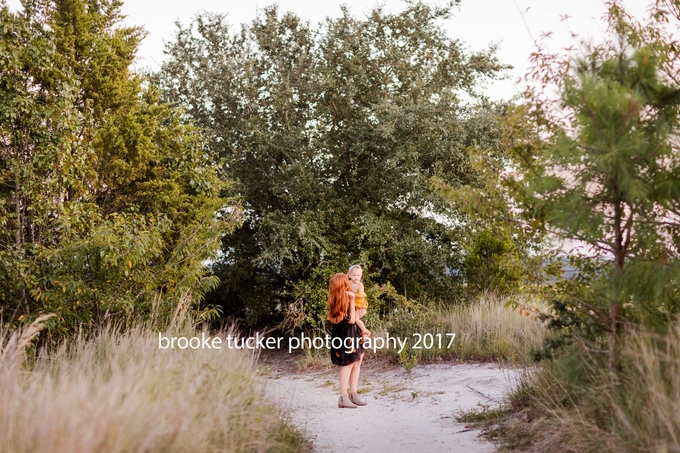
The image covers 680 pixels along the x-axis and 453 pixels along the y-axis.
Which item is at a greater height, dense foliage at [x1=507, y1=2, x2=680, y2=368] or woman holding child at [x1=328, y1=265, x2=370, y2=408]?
dense foliage at [x1=507, y1=2, x2=680, y2=368]

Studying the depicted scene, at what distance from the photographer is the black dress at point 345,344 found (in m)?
8.12

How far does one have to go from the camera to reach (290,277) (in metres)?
14.6

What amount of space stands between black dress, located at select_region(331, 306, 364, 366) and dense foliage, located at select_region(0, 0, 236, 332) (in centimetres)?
245

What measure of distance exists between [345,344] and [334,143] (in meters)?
7.36

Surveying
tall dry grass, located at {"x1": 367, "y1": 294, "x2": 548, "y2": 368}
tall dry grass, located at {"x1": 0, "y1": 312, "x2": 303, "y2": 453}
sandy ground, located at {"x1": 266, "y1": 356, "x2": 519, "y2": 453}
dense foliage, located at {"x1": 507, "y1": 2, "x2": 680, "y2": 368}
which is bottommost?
sandy ground, located at {"x1": 266, "y1": 356, "x2": 519, "y2": 453}

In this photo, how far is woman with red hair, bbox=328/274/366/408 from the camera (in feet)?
26.7

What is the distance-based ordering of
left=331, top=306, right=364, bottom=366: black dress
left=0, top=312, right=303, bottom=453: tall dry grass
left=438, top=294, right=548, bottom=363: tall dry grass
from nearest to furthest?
1. left=0, top=312, right=303, bottom=453: tall dry grass
2. left=331, top=306, right=364, bottom=366: black dress
3. left=438, top=294, right=548, bottom=363: tall dry grass

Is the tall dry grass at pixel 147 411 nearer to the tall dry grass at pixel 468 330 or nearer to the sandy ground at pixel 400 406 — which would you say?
the sandy ground at pixel 400 406

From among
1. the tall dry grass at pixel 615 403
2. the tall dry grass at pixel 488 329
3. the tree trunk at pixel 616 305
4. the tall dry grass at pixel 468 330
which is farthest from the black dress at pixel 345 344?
the tree trunk at pixel 616 305

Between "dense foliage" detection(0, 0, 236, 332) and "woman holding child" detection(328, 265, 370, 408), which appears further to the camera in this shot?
"dense foliage" detection(0, 0, 236, 332)

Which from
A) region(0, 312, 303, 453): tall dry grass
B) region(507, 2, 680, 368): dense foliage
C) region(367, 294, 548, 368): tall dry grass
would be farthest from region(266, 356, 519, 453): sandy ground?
region(507, 2, 680, 368): dense foliage

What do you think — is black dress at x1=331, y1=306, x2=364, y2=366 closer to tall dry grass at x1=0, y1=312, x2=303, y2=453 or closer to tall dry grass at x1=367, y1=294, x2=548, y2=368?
tall dry grass at x1=0, y1=312, x2=303, y2=453

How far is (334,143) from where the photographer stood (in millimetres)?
14734

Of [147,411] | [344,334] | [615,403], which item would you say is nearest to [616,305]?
[615,403]
